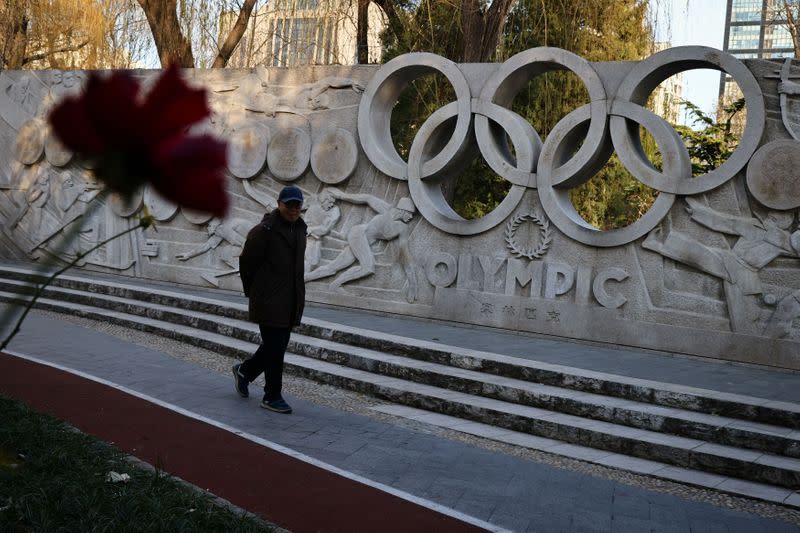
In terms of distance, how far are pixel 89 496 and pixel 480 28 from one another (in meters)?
11.2

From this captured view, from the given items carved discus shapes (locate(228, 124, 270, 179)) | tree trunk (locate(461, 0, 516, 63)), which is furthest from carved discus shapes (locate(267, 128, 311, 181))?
tree trunk (locate(461, 0, 516, 63))

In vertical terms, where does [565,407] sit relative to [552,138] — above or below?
below

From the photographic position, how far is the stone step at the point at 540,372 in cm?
669

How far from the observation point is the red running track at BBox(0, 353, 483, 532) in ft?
15.1

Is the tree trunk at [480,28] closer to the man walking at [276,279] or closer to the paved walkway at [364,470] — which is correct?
the paved walkway at [364,470]

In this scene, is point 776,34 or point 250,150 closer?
point 250,150

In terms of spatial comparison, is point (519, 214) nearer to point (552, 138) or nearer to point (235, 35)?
point (552, 138)

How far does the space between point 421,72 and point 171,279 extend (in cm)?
524

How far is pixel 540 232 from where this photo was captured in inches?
405

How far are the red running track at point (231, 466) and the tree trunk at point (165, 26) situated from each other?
1062cm

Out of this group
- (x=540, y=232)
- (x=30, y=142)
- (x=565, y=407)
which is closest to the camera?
(x=565, y=407)

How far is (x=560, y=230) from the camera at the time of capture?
1009 cm

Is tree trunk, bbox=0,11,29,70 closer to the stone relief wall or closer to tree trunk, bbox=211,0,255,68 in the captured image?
tree trunk, bbox=211,0,255,68

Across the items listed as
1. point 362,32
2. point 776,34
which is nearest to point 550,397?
point 362,32
